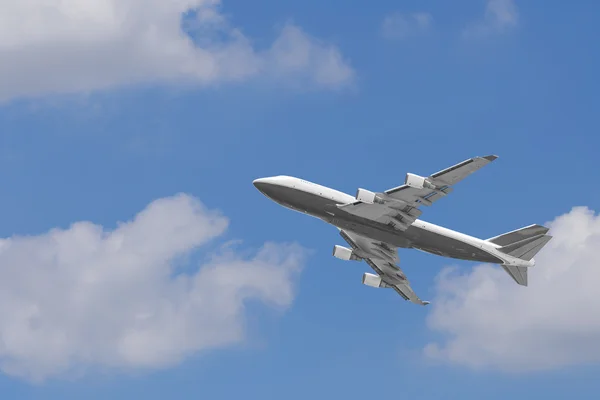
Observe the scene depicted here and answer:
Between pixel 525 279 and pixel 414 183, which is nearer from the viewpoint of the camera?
pixel 414 183

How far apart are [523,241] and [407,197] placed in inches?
728

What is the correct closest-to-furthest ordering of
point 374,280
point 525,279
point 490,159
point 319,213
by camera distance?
point 490,159 → point 319,213 → point 525,279 → point 374,280

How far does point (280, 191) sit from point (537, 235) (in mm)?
31073

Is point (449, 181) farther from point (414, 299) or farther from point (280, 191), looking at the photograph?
point (414, 299)

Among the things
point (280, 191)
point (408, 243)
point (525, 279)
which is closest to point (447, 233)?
point (408, 243)

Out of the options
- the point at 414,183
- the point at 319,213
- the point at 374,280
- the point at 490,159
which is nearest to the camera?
the point at 490,159

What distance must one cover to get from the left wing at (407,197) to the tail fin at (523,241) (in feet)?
45.1

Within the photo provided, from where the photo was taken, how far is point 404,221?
106750 mm

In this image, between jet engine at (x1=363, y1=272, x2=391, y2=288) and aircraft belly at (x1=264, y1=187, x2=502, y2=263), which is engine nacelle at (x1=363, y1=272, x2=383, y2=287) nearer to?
jet engine at (x1=363, y1=272, x2=391, y2=288)

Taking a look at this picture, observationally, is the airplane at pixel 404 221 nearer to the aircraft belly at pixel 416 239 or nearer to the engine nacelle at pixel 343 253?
the aircraft belly at pixel 416 239

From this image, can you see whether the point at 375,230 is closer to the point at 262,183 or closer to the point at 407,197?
the point at 407,197

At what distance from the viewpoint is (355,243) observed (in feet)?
392

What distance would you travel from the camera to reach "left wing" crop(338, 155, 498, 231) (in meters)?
97.8

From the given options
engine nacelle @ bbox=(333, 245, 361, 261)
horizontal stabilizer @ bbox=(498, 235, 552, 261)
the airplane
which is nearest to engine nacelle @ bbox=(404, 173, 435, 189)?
the airplane
